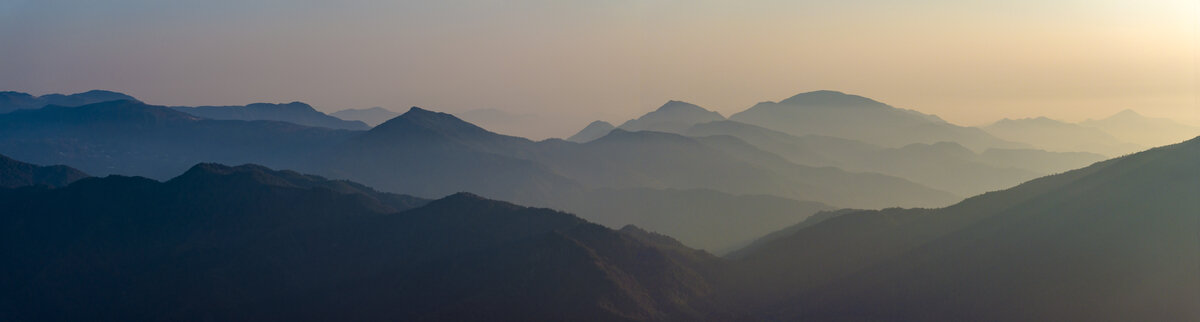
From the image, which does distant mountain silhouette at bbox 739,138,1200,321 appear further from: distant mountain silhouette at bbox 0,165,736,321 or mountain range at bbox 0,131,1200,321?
distant mountain silhouette at bbox 0,165,736,321

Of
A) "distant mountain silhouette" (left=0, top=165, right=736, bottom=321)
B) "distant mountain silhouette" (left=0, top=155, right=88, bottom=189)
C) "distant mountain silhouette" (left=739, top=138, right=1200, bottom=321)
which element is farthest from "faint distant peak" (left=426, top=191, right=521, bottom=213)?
"distant mountain silhouette" (left=0, top=155, right=88, bottom=189)

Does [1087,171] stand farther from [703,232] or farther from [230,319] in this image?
[230,319]

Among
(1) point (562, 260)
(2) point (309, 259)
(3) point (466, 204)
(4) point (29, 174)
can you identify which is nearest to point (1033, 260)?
(1) point (562, 260)

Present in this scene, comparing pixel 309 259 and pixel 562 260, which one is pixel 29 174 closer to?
pixel 309 259

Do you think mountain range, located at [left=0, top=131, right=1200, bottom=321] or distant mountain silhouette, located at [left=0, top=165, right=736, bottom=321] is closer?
mountain range, located at [left=0, top=131, right=1200, bottom=321]

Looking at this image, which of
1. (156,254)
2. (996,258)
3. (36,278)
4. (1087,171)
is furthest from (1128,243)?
(36,278)
